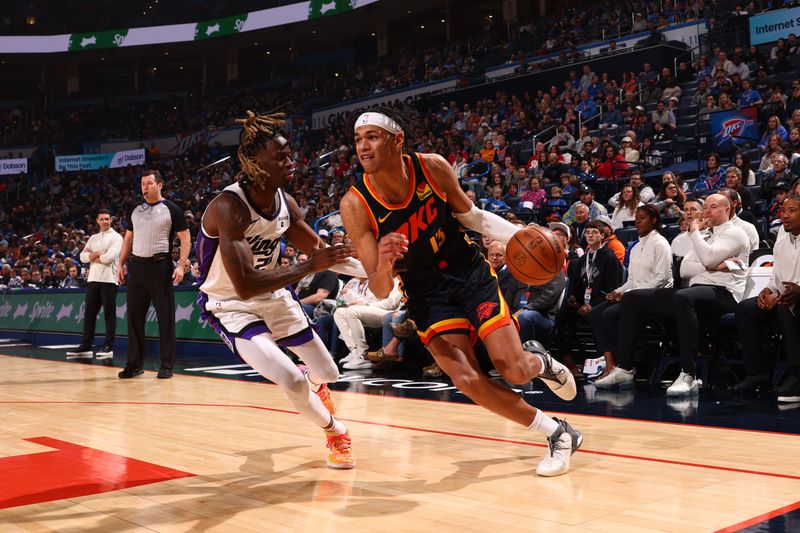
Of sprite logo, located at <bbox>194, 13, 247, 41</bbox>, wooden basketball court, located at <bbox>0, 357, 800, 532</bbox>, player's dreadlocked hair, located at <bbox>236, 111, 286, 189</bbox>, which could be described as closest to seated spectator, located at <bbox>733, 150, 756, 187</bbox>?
wooden basketball court, located at <bbox>0, 357, 800, 532</bbox>

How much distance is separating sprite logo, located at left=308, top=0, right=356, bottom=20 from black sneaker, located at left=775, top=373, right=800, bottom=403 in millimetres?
25602

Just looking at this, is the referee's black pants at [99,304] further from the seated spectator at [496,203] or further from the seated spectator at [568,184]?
the seated spectator at [568,184]

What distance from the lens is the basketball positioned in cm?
388

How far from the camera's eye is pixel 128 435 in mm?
5160

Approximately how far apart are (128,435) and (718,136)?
10.8 m

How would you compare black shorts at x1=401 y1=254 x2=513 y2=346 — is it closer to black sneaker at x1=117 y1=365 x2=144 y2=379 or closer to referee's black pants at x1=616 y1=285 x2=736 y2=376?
referee's black pants at x1=616 y1=285 x2=736 y2=376

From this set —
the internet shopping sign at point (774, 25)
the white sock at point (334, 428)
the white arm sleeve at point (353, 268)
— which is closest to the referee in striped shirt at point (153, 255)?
the white arm sleeve at point (353, 268)

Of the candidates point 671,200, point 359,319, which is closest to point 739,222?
point 671,200

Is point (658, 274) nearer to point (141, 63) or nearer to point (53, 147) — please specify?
point (53, 147)

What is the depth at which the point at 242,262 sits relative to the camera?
3900 mm

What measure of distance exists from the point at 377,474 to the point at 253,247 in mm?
1369

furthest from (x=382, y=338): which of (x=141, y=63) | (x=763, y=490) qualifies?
(x=141, y=63)

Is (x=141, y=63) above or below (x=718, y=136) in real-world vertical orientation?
above

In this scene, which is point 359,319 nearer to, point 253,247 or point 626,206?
point 626,206
